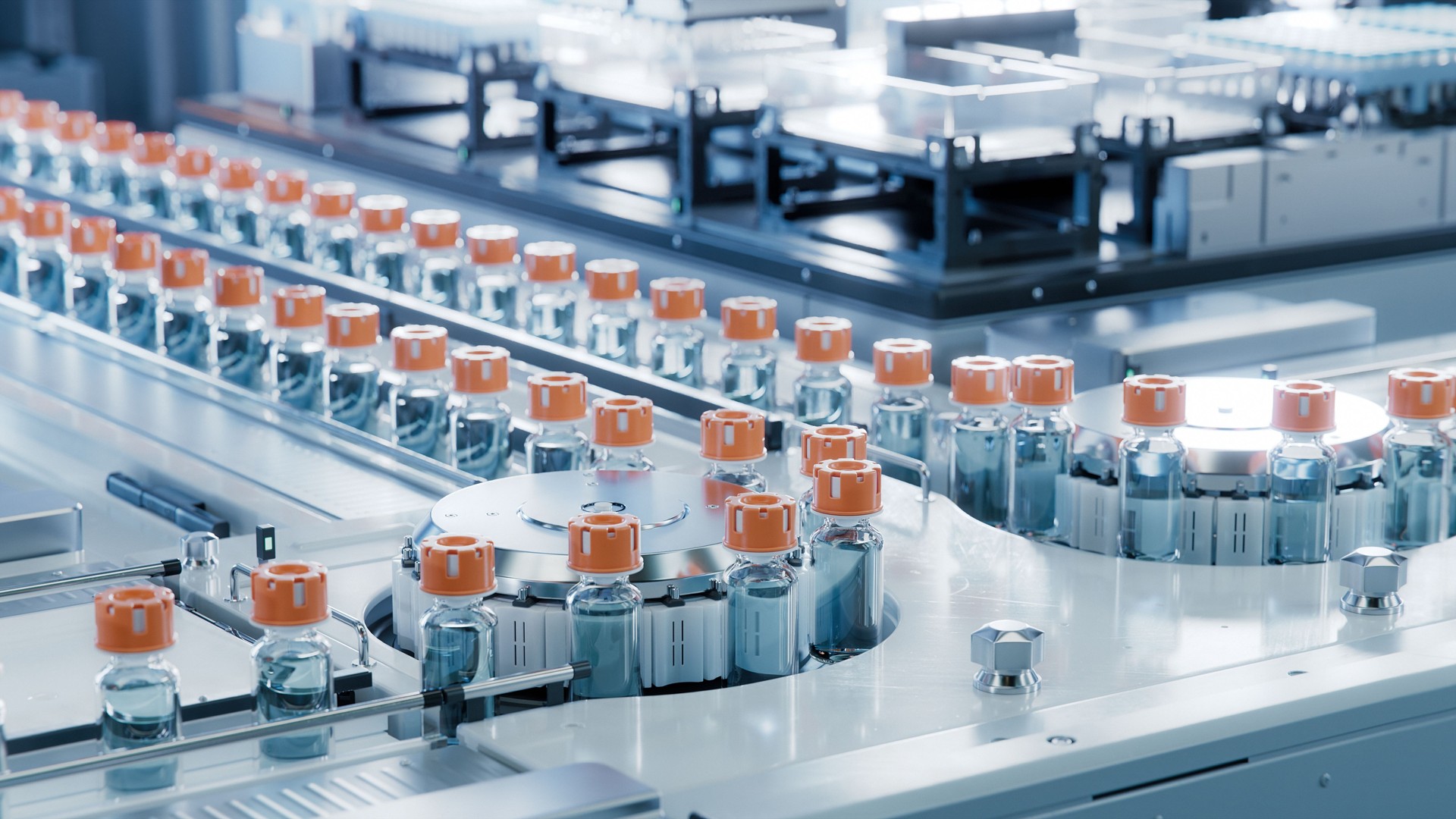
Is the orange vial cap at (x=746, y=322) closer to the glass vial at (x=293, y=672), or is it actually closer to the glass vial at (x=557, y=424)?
the glass vial at (x=557, y=424)

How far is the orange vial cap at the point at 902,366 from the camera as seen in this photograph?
1.90 metres

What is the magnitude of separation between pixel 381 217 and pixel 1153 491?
1313 millimetres

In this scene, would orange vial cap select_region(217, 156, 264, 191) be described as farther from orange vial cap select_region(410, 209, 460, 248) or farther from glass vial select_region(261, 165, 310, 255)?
orange vial cap select_region(410, 209, 460, 248)

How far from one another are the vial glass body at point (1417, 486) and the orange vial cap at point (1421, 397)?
0.06ft

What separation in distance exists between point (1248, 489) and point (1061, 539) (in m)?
0.18

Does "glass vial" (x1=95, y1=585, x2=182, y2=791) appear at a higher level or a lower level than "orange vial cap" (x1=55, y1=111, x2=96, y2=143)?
lower

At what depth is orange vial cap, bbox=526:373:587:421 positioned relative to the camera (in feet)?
5.73

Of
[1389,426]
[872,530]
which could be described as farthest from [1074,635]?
[1389,426]

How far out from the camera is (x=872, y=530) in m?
1.50

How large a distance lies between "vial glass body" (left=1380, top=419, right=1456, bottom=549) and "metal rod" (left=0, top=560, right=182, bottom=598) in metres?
1.04

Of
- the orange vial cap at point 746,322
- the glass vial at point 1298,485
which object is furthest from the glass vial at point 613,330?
the glass vial at point 1298,485

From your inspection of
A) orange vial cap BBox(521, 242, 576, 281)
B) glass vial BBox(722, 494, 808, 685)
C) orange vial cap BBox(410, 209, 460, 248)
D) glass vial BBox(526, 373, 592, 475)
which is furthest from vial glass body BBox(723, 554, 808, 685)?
orange vial cap BBox(410, 209, 460, 248)

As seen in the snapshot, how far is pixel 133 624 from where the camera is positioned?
120 centimetres

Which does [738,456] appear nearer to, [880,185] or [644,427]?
[644,427]
